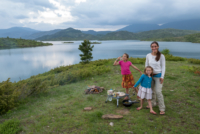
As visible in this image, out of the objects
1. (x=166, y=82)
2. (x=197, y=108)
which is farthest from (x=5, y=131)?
(x=166, y=82)

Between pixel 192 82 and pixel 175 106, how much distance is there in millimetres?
3543

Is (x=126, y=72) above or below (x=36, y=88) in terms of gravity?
above

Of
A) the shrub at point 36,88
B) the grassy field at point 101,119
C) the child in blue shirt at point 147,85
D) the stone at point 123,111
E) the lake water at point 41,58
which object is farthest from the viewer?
the lake water at point 41,58

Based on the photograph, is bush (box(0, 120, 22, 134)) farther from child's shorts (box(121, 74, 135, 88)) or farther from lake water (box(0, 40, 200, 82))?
lake water (box(0, 40, 200, 82))

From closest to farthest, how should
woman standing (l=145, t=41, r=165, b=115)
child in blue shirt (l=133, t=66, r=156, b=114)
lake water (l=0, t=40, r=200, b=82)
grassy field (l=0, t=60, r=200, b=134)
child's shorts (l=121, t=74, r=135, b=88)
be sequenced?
1. grassy field (l=0, t=60, r=200, b=134)
2. woman standing (l=145, t=41, r=165, b=115)
3. child in blue shirt (l=133, t=66, r=156, b=114)
4. child's shorts (l=121, t=74, r=135, b=88)
5. lake water (l=0, t=40, r=200, b=82)

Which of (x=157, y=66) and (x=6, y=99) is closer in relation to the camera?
(x=157, y=66)

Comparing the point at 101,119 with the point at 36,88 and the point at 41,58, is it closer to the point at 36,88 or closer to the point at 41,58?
the point at 36,88

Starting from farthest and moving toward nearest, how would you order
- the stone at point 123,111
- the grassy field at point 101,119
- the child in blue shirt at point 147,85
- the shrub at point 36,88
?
the shrub at point 36,88, the stone at point 123,111, the child in blue shirt at point 147,85, the grassy field at point 101,119

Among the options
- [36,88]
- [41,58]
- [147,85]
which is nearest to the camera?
[147,85]

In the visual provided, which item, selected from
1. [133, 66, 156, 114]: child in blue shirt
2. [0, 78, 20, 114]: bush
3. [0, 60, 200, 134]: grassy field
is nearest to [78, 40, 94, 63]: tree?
[0, 60, 200, 134]: grassy field

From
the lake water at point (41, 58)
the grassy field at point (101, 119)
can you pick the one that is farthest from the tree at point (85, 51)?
the grassy field at point (101, 119)

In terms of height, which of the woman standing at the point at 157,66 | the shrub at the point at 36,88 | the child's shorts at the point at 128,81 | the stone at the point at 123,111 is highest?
the woman standing at the point at 157,66

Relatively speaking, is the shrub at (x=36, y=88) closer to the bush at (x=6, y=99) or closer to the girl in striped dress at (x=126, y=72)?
the bush at (x=6, y=99)

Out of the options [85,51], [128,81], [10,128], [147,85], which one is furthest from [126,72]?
[85,51]
